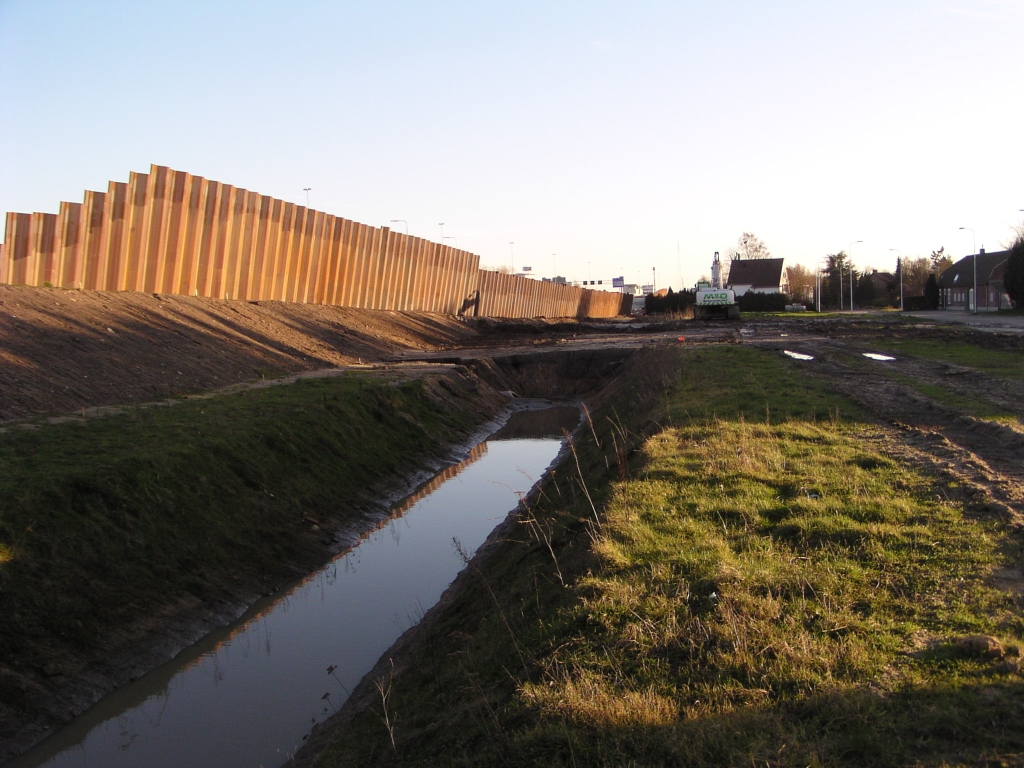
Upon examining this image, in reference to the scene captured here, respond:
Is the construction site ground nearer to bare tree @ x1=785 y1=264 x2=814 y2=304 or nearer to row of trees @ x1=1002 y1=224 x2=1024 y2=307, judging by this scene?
row of trees @ x1=1002 y1=224 x2=1024 y2=307

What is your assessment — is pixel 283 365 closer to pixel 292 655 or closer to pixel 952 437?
pixel 292 655

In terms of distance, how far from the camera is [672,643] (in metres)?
5.18

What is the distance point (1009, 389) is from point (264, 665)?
522 inches

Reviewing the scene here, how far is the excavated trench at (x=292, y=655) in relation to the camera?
705cm

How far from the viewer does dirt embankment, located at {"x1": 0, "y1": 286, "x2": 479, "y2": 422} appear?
14.1 metres

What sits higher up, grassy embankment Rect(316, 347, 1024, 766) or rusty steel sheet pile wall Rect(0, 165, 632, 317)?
rusty steel sheet pile wall Rect(0, 165, 632, 317)

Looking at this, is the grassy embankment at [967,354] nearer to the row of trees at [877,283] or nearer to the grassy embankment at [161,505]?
the grassy embankment at [161,505]

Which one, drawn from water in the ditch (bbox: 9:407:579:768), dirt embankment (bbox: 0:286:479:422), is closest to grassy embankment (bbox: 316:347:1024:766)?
water in the ditch (bbox: 9:407:579:768)

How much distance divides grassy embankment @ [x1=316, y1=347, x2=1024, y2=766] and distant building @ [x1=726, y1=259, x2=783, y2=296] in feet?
386

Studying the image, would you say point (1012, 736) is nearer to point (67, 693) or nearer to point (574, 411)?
point (67, 693)

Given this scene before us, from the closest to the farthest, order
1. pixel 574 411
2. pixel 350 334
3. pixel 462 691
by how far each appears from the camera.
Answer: pixel 462 691 → pixel 574 411 → pixel 350 334

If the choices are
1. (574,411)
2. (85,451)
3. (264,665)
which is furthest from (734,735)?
(574,411)

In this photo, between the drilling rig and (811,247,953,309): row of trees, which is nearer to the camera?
the drilling rig

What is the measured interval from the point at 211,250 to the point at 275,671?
2135 centimetres
